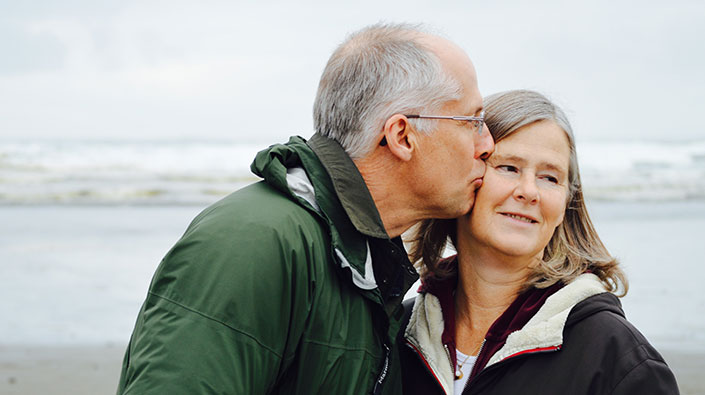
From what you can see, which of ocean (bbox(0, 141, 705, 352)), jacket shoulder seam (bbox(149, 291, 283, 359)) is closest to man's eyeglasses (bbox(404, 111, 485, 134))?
jacket shoulder seam (bbox(149, 291, 283, 359))

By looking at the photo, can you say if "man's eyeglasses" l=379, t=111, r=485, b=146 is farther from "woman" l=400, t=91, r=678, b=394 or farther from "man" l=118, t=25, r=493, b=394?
"woman" l=400, t=91, r=678, b=394

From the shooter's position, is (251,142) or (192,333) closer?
(192,333)

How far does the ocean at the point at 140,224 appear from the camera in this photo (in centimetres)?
791

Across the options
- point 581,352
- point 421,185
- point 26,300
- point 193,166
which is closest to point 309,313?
point 421,185

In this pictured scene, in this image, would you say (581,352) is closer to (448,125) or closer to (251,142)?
(448,125)

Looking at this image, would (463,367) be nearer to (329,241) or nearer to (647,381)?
(647,381)

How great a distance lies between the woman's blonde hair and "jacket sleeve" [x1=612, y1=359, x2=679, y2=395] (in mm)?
514

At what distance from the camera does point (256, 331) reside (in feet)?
6.88

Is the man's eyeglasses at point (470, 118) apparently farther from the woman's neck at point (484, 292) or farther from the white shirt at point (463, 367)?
the white shirt at point (463, 367)

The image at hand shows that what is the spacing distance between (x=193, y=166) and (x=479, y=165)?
2124 cm

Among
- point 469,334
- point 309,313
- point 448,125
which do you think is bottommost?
point 469,334

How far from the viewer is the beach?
6.70m

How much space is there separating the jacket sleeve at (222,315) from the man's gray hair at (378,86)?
1.91ft

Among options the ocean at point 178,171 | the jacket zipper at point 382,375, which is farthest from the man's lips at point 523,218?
the ocean at point 178,171
